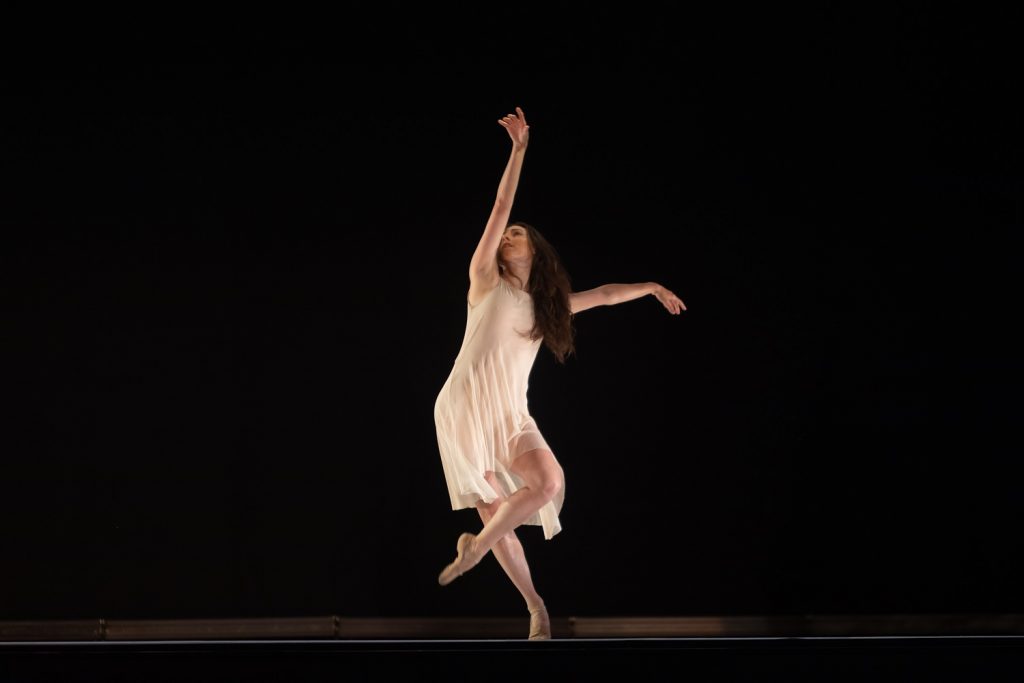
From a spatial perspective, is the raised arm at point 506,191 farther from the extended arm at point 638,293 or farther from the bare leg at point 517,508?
the bare leg at point 517,508

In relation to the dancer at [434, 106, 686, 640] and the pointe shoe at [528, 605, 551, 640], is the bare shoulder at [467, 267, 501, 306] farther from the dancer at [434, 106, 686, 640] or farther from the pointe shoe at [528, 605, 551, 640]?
the pointe shoe at [528, 605, 551, 640]

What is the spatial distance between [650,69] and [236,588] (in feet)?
7.85

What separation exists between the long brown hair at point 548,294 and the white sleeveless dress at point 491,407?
0.03 m

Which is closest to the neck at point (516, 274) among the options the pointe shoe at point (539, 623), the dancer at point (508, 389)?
the dancer at point (508, 389)

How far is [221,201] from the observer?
3957 mm

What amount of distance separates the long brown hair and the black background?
16.7 inches

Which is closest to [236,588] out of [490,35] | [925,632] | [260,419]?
[260,419]

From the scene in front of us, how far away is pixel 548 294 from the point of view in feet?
11.4

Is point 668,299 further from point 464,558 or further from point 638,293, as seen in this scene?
point 464,558

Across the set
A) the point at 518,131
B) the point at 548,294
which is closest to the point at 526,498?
the point at 548,294

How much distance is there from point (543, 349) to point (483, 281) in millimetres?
599

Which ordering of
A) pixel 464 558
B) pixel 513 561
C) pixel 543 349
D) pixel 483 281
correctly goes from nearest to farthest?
Answer: pixel 464 558 → pixel 513 561 → pixel 483 281 → pixel 543 349

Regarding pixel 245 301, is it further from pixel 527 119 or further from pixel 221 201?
pixel 527 119

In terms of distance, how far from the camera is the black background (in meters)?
3.84
